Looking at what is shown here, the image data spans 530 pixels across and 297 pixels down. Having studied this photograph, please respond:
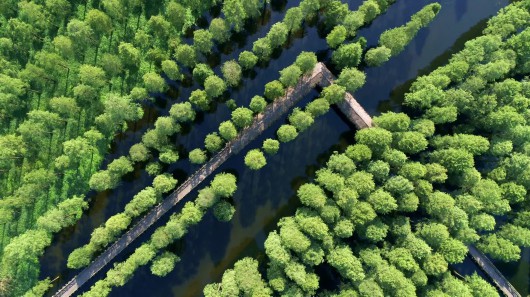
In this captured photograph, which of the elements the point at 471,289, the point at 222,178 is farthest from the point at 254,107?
the point at 471,289

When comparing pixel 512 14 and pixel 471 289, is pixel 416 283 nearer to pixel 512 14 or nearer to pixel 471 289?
pixel 471 289

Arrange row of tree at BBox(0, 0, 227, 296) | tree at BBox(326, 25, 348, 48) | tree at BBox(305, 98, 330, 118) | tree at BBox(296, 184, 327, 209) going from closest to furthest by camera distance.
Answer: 1. tree at BBox(296, 184, 327, 209)
2. tree at BBox(305, 98, 330, 118)
3. tree at BBox(326, 25, 348, 48)
4. row of tree at BBox(0, 0, 227, 296)

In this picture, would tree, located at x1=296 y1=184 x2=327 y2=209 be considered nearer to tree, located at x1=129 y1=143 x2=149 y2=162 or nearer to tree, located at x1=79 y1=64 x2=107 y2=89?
tree, located at x1=129 y1=143 x2=149 y2=162

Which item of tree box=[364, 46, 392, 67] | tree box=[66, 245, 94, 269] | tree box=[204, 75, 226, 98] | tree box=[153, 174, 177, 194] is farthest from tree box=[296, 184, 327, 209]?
tree box=[66, 245, 94, 269]

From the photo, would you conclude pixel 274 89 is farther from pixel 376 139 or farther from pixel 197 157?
pixel 376 139

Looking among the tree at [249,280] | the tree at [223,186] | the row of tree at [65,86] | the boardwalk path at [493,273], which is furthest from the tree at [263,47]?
the boardwalk path at [493,273]
